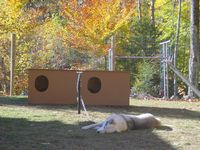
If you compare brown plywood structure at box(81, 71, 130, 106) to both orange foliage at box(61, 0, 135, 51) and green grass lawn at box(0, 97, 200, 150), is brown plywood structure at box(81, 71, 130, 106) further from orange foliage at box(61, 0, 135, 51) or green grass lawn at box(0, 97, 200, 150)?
orange foliage at box(61, 0, 135, 51)

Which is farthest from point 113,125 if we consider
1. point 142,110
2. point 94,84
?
point 94,84

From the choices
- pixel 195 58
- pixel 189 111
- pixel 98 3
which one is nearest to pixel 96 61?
pixel 98 3

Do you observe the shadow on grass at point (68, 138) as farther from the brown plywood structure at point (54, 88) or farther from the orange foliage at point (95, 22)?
the orange foliage at point (95, 22)

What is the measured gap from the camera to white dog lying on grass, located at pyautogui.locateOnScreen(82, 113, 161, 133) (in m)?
7.39

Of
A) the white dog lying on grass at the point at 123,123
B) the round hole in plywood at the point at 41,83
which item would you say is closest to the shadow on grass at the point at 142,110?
the round hole in plywood at the point at 41,83

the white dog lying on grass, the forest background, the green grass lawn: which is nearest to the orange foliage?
the forest background

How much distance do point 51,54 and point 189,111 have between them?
43.0 feet

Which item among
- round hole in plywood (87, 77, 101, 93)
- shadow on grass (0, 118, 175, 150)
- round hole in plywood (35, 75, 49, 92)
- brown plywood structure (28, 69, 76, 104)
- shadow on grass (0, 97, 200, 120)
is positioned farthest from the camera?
round hole in plywood (87, 77, 101, 93)

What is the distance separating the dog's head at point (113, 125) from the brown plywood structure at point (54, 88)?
437cm

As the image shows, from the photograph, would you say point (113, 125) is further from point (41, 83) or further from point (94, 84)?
point (41, 83)

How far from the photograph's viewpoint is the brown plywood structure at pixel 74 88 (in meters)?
11.8

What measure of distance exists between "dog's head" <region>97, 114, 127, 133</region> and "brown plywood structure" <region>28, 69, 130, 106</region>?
4.25 meters

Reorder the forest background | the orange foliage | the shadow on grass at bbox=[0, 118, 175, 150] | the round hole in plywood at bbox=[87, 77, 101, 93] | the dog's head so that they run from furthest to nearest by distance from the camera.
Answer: the orange foliage → the forest background → the round hole in plywood at bbox=[87, 77, 101, 93] → the dog's head → the shadow on grass at bbox=[0, 118, 175, 150]

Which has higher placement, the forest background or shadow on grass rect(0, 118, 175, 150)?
the forest background
